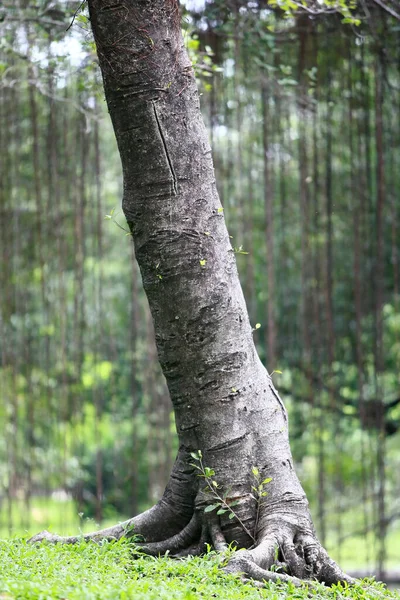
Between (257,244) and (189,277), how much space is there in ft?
22.9

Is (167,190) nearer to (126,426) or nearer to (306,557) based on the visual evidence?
(306,557)

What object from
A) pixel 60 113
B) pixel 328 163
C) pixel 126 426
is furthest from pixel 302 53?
pixel 126 426

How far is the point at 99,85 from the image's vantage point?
394 cm

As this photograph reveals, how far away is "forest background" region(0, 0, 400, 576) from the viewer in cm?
583

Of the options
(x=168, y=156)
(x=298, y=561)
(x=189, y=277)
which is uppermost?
(x=168, y=156)

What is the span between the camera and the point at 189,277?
8.21 feet

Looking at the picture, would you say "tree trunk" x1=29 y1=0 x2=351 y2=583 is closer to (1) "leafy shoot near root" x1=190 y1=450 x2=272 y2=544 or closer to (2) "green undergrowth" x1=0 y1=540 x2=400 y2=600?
(1) "leafy shoot near root" x1=190 y1=450 x2=272 y2=544

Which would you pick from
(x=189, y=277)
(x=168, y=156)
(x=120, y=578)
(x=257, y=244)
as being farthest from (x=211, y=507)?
(x=257, y=244)

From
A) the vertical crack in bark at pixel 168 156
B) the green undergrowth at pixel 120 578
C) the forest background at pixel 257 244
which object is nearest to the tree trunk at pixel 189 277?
the vertical crack in bark at pixel 168 156

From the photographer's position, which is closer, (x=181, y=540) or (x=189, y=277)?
(x=189, y=277)

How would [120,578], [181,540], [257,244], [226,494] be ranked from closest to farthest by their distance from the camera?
[120,578]
[226,494]
[181,540]
[257,244]

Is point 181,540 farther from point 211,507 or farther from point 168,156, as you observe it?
point 168,156

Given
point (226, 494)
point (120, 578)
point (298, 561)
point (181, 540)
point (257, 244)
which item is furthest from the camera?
point (257, 244)

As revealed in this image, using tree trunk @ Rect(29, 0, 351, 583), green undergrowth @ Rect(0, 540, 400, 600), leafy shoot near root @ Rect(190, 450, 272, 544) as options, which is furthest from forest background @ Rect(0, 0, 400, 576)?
green undergrowth @ Rect(0, 540, 400, 600)
